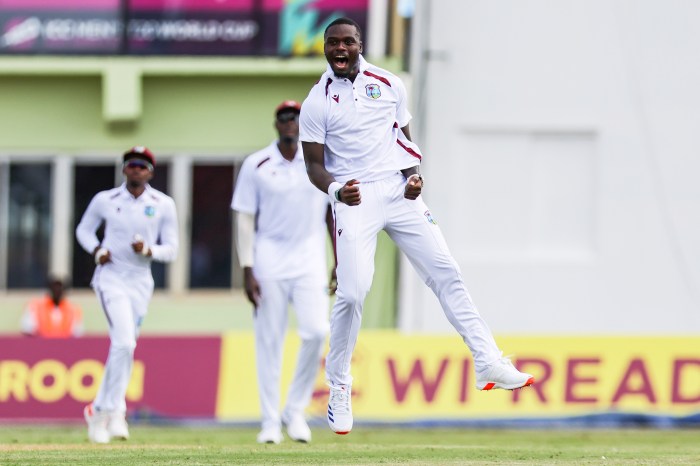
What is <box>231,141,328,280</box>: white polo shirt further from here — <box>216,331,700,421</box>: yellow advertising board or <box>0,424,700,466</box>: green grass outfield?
<box>216,331,700,421</box>: yellow advertising board

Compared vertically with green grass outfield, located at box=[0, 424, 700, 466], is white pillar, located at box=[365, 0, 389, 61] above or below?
above

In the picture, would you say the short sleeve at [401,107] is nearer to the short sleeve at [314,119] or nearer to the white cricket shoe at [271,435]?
the short sleeve at [314,119]

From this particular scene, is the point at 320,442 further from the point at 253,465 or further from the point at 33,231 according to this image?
the point at 33,231

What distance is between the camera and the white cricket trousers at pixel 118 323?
41.2ft

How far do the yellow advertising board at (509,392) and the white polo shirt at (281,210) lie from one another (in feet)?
13.7

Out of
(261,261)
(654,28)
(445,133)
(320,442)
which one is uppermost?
(654,28)

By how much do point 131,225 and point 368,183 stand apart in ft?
11.7

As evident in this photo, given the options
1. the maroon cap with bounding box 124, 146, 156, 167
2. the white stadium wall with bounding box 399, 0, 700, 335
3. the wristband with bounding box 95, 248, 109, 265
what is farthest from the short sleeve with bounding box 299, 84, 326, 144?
the white stadium wall with bounding box 399, 0, 700, 335

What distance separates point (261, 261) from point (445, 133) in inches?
432

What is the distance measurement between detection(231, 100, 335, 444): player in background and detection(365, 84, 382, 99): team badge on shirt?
105 inches

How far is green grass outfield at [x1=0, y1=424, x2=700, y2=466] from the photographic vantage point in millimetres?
10258

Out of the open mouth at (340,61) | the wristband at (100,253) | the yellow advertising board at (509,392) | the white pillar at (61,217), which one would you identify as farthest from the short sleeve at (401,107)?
the white pillar at (61,217)

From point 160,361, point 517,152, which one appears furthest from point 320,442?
point 517,152

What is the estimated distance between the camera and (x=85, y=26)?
869 inches
